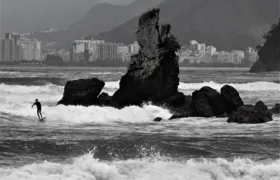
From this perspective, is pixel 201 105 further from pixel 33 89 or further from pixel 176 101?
pixel 33 89

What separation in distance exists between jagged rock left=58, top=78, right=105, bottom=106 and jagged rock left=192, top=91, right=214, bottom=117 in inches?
272

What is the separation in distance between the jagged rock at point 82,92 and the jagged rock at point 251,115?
35.8 feet

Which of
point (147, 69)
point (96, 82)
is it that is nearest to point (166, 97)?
point (147, 69)

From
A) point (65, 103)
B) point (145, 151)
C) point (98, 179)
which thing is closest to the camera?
point (98, 179)

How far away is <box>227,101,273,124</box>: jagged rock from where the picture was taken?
32.4m

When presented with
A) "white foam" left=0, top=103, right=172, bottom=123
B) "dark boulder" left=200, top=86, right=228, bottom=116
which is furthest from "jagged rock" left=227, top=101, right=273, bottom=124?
"white foam" left=0, top=103, right=172, bottom=123

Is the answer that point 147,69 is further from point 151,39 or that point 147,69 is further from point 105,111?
point 105,111

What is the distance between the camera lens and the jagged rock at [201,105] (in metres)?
36.6

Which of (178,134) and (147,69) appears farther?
(147,69)

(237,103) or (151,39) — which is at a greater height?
(151,39)

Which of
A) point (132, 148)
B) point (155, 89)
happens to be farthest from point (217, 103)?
point (132, 148)

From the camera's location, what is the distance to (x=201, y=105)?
37.2 meters

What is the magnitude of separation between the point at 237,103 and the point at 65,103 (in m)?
11.3

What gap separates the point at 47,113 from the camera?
1447 inches
